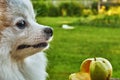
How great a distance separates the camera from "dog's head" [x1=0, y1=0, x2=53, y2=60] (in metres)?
3.11

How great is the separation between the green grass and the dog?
9.92 feet

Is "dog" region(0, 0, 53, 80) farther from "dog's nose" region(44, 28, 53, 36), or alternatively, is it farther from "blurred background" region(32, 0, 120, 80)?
"blurred background" region(32, 0, 120, 80)

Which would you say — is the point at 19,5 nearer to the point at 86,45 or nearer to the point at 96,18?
the point at 86,45

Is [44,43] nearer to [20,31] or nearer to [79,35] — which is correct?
[20,31]

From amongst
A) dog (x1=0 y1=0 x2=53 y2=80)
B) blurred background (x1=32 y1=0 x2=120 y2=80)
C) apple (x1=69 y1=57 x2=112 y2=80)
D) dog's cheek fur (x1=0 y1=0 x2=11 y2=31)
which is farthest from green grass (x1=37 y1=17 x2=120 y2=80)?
dog's cheek fur (x1=0 y1=0 x2=11 y2=31)

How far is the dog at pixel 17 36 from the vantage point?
311 centimetres

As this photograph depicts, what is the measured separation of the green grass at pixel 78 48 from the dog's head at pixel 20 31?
304cm

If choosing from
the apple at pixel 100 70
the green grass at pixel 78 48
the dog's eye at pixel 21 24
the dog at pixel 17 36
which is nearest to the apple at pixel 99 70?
the apple at pixel 100 70

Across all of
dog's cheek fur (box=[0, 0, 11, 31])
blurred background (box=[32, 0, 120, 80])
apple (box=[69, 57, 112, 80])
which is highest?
dog's cheek fur (box=[0, 0, 11, 31])

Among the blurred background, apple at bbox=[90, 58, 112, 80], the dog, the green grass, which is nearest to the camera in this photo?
the dog

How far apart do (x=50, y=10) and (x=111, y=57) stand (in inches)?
360

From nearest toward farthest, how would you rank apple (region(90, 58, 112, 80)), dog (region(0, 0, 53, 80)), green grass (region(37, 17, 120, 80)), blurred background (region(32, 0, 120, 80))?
dog (region(0, 0, 53, 80))
apple (region(90, 58, 112, 80))
green grass (region(37, 17, 120, 80))
blurred background (region(32, 0, 120, 80))

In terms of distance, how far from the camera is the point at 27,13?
10.3 ft

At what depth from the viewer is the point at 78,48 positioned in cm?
906
